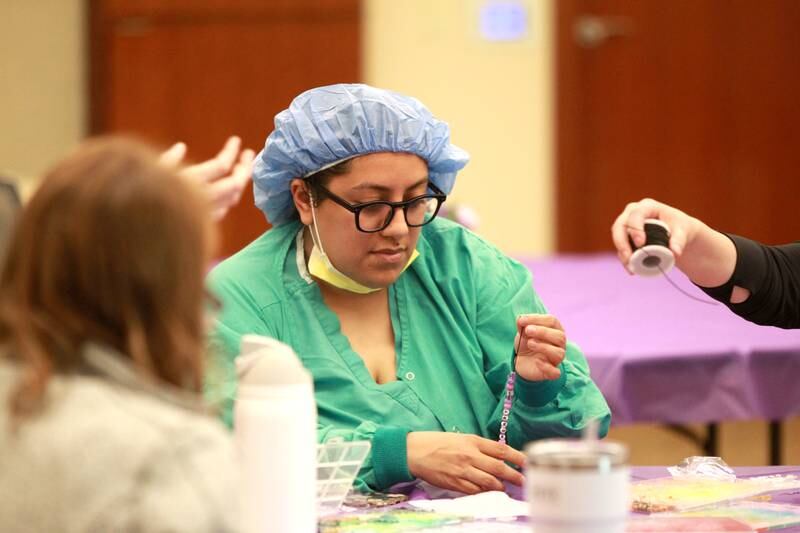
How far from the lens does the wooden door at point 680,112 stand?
257 inches

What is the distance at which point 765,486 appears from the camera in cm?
188

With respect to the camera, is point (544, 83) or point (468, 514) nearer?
point (468, 514)

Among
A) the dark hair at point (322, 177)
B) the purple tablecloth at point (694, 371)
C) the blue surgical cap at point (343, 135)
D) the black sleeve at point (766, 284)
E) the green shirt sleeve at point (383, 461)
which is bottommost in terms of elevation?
the purple tablecloth at point (694, 371)

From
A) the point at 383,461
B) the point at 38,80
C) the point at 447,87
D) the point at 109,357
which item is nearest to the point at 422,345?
the point at 383,461

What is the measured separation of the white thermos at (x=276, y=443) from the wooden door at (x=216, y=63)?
5.04 meters

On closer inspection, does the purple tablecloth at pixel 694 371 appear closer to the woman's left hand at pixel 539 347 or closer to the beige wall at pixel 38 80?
the woman's left hand at pixel 539 347

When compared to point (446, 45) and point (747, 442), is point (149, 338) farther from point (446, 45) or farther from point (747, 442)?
point (446, 45)

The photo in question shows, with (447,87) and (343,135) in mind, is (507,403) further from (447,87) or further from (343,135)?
(447,87)

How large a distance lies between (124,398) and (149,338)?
0.07 meters

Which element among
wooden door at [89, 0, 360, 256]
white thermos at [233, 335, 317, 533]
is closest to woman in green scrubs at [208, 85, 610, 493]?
white thermos at [233, 335, 317, 533]

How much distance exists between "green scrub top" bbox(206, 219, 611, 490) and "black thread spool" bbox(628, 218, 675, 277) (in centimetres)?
41

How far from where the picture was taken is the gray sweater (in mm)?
1131

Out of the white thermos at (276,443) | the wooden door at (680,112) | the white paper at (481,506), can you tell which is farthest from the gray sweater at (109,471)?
the wooden door at (680,112)

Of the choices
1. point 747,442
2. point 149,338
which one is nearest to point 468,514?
point 149,338
